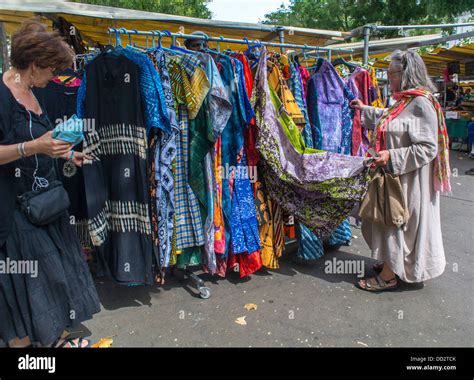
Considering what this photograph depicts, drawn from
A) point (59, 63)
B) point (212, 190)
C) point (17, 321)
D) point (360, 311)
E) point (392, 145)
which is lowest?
point (360, 311)

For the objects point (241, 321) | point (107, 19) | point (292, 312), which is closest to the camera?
point (241, 321)

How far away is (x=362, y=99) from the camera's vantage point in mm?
4062

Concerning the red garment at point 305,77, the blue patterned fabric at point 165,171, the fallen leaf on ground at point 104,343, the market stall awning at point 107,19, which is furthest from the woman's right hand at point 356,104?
the fallen leaf on ground at point 104,343

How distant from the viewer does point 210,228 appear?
312 centimetres

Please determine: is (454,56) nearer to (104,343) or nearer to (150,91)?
(150,91)

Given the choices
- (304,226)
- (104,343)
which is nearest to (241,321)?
(104,343)

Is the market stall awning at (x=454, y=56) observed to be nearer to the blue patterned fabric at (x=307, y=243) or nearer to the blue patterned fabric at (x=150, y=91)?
the blue patterned fabric at (x=307, y=243)

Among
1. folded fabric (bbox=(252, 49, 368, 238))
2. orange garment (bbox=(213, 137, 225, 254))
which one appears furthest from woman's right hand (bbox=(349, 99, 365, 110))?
orange garment (bbox=(213, 137, 225, 254))

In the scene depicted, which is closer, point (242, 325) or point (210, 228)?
point (242, 325)

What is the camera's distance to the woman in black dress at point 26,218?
6.29ft

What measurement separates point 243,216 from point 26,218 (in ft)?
5.59

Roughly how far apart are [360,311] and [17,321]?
240cm

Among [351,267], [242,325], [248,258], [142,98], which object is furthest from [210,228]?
[351,267]

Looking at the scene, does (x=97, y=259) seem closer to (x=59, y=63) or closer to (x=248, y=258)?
(x=248, y=258)
